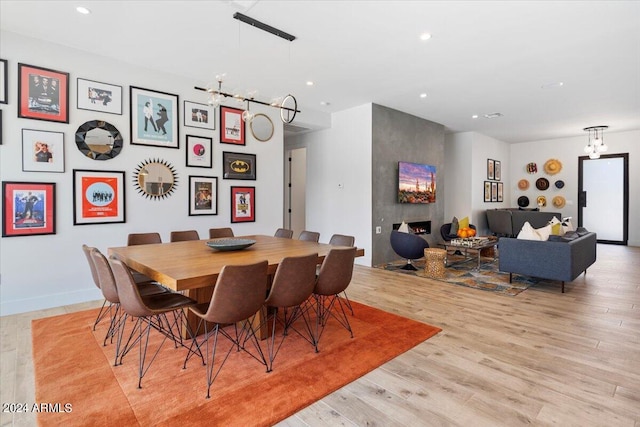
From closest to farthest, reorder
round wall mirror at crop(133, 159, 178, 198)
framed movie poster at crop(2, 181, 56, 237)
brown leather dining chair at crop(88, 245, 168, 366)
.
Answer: brown leather dining chair at crop(88, 245, 168, 366), framed movie poster at crop(2, 181, 56, 237), round wall mirror at crop(133, 159, 178, 198)

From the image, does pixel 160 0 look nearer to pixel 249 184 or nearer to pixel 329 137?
pixel 249 184

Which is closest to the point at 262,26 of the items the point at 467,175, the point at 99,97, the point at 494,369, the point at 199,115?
the point at 199,115

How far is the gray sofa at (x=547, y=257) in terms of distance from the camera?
14.1 feet

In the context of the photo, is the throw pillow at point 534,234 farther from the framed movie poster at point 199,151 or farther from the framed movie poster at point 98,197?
the framed movie poster at point 98,197

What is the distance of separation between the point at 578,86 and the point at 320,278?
5204 mm

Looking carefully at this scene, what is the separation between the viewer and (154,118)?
450 cm

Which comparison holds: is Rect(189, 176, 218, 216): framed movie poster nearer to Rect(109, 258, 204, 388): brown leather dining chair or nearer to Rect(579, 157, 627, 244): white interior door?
Rect(109, 258, 204, 388): brown leather dining chair

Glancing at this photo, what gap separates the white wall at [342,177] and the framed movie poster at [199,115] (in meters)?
2.62

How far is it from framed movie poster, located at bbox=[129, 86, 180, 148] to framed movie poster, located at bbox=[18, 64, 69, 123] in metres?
0.71

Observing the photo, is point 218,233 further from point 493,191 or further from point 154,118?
point 493,191

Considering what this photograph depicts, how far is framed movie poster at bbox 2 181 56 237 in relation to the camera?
3.56 m

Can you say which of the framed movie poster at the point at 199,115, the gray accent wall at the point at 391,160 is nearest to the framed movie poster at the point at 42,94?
the framed movie poster at the point at 199,115

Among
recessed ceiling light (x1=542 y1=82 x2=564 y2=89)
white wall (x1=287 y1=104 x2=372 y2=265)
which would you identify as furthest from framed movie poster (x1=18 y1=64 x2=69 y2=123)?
recessed ceiling light (x1=542 y1=82 x2=564 y2=89)

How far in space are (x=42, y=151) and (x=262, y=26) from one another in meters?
2.82
